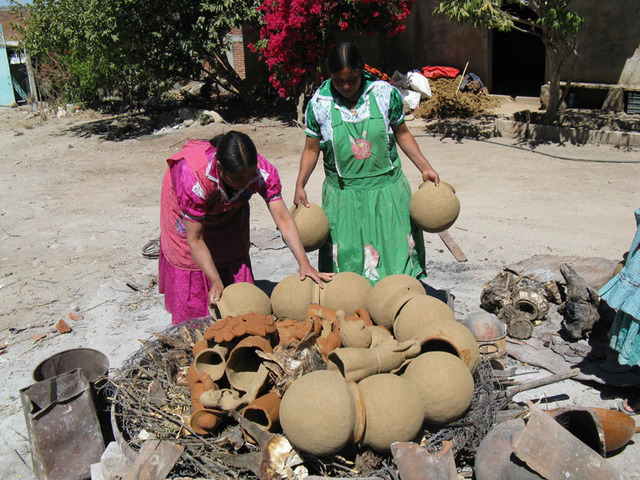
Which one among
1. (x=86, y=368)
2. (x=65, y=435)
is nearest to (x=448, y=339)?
(x=65, y=435)

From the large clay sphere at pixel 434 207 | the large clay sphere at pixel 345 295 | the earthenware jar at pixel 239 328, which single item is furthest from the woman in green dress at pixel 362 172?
the earthenware jar at pixel 239 328

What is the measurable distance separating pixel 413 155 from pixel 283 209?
3.24ft

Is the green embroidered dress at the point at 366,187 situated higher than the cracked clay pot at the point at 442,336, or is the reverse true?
the green embroidered dress at the point at 366,187

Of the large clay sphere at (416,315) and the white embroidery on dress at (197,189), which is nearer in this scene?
the large clay sphere at (416,315)

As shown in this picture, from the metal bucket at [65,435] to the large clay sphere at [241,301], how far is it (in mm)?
856

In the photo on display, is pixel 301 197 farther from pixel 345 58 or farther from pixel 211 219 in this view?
pixel 345 58

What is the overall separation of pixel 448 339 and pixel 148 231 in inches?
197

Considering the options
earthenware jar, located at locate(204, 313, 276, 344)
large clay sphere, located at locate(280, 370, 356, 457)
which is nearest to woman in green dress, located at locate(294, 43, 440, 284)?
earthenware jar, located at locate(204, 313, 276, 344)

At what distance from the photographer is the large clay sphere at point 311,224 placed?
357 cm

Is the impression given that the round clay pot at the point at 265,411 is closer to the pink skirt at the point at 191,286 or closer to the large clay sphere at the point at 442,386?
the large clay sphere at the point at 442,386

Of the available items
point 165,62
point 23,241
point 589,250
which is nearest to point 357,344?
point 589,250

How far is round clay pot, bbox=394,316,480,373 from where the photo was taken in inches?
106

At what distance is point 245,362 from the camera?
2.88 metres

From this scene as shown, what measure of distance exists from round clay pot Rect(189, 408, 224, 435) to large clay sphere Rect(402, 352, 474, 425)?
90cm
